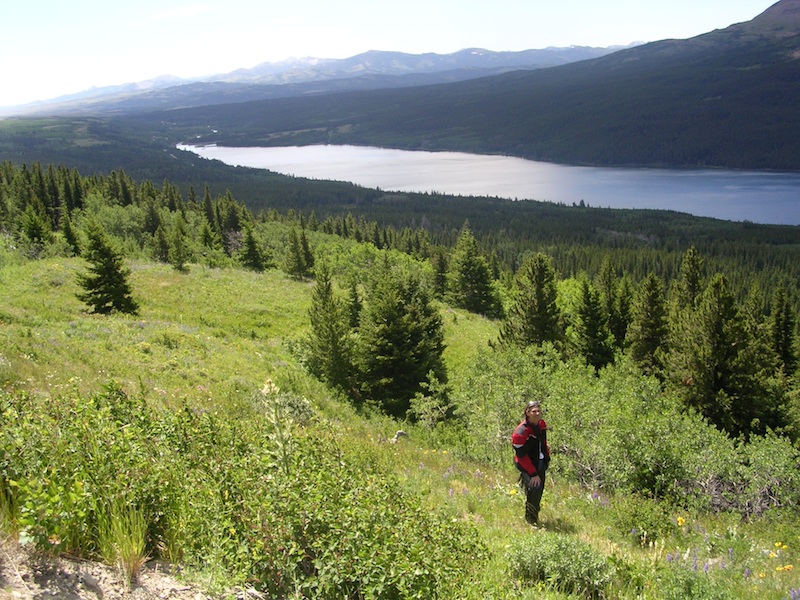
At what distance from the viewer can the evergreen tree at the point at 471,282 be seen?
52.2 metres

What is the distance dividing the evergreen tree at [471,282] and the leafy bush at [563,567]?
4690cm

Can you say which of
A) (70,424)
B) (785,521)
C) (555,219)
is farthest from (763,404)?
(555,219)

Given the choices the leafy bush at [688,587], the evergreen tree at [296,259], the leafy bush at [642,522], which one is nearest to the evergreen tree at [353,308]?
the leafy bush at [642,522]

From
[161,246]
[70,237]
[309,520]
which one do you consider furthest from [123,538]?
[161,246]

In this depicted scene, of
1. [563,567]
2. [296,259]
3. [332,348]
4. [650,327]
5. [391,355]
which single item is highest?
[563,567]

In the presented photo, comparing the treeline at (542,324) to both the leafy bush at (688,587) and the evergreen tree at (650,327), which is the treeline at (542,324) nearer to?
the evergreen tree at (650,327)

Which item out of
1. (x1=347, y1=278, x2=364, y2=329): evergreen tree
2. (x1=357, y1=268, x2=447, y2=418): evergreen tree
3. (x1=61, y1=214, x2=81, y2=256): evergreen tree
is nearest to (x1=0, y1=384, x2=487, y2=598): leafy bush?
(x1=357, y1=268, x2=447, y2=418): evergreen tree

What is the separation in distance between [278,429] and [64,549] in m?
1.93

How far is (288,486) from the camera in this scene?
14.8 feet

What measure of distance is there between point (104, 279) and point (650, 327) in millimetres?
35831

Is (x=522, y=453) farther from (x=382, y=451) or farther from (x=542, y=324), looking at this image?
(x=542, y=324)

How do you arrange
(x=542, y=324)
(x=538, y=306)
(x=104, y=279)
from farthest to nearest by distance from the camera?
(x=542, y=324) → (x=538, y=306) → (x=104, y=279)

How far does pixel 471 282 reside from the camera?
52938 millimetres

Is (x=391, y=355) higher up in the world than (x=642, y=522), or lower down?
lower down
